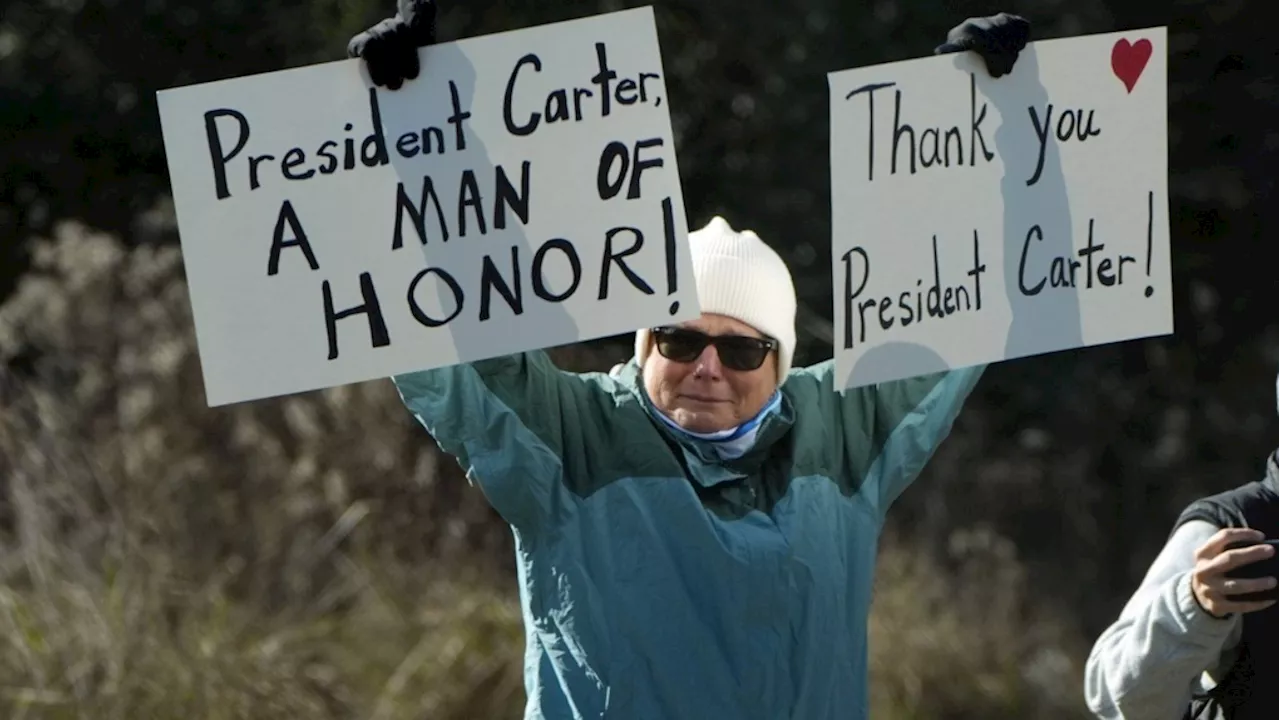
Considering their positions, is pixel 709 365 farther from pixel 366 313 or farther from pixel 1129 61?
pixel 1129 61

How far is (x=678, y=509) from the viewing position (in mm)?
2893

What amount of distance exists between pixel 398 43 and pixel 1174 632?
4.57 feet

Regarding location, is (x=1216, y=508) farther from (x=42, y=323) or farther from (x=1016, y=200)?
(x=42, y=323)

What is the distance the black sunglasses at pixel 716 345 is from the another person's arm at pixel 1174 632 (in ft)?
2.18

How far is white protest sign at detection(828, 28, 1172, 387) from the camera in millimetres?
3057

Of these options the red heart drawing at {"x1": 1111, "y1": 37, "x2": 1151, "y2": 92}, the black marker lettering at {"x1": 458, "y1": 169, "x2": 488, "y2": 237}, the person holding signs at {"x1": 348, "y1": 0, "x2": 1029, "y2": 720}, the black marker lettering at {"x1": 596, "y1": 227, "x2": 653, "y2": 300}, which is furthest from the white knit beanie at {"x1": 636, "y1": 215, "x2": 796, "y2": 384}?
the red heart drawing at {"x1": 1111, "y1": 37, "x2": 1151, "y2": 92}

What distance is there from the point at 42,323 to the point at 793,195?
289 centimetres

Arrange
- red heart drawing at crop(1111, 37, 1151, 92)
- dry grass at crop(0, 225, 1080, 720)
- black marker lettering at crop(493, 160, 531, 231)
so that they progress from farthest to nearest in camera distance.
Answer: dry grass at crop(0, 225, 1080, 720)
red heart drawing at crop(1111, 37, 1151, 92)
black marker lettering at crop(493, 160, 531, 231)

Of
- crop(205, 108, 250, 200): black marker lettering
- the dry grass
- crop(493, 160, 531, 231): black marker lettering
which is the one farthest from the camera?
the dry grass

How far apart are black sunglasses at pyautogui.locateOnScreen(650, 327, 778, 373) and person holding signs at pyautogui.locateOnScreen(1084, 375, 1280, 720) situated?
0.68 m

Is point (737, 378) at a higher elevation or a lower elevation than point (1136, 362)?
higher

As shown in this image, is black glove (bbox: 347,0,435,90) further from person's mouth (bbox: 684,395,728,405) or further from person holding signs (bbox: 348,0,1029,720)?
person's mouth (bbox: 684,395,728,405)

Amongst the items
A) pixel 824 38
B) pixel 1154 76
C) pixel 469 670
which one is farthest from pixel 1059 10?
pixel 1154 76

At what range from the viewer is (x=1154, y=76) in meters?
3.26
